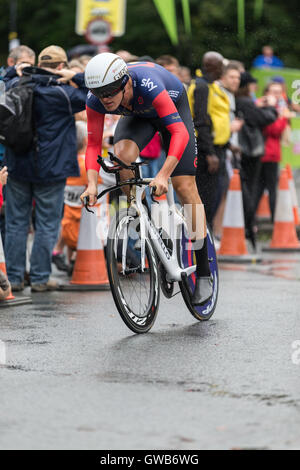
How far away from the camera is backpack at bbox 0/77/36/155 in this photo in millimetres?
9008

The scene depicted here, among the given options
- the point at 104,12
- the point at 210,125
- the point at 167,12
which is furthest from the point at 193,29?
the point at 210,125

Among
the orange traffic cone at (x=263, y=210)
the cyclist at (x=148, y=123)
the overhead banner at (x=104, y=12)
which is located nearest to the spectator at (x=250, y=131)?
the orange traffic cone at (x=263, y=210)

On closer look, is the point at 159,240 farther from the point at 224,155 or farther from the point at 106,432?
the point at 224,155

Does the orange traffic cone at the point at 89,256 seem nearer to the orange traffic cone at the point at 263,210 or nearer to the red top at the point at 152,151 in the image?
the red top at the point at 152,151

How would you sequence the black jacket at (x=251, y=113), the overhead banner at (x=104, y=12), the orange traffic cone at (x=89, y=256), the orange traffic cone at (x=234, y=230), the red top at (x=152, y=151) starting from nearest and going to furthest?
the orange traffic cone at (x=89, y=256) → the red top at (x=152, y=151) → the orange traffic cone at (x=234, y=230) → the black jacket at (x=251, y=113) → the overhead banner at (x=104, y=12)

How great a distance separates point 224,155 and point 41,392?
7.60 m

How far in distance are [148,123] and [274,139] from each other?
919 cm

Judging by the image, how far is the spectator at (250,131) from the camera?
1394 cm

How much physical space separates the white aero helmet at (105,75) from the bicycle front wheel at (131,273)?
0.77 metres

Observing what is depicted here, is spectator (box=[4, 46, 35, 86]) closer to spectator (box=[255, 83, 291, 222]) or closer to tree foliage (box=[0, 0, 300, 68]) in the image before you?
spectator (box=[255, 83, 291, 222])

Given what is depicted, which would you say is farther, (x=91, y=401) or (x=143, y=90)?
(x=143, y=90)

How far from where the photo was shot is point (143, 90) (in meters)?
6.98

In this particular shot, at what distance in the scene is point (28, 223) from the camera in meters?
9.64
